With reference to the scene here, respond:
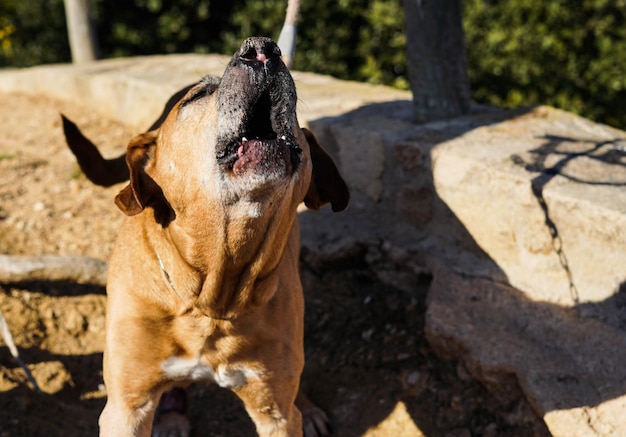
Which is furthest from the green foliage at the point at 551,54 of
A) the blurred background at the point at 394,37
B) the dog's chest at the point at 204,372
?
the dog's chest at the point at 204,372

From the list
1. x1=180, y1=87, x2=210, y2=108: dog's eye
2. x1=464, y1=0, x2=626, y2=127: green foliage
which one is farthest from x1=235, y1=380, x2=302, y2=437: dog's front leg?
x1=464, y1=0, x2=626, y2=127: green foliage

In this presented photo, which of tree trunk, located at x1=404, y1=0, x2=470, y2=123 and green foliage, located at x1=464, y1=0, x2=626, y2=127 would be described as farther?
green foliage, located at x1=464, y1=0, x2=626, y2=127

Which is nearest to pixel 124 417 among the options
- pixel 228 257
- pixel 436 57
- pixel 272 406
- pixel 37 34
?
pixel 272 406

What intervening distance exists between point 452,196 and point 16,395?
229cm

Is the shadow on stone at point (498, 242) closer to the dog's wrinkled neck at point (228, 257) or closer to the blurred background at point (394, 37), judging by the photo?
the dog's wrinkled neck at point (228, 257)

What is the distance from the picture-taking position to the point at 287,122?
2713mm

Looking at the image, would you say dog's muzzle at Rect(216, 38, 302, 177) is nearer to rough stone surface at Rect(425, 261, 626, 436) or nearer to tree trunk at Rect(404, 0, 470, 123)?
rough stone surface at Rect(425, 261, 626, 436)

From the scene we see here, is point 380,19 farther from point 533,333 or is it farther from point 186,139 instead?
point 186,139

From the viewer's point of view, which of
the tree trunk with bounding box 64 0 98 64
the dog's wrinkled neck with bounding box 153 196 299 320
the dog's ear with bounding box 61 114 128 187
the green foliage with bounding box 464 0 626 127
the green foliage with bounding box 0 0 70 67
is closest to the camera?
the dog's wrinkled neck with bounding box 153 196 299 320

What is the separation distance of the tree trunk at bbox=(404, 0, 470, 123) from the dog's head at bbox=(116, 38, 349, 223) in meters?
2.01

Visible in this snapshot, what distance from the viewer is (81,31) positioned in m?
8.17

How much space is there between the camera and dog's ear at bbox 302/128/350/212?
10.6ft

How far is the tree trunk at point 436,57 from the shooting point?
466cm

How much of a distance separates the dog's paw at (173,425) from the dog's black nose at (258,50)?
206 cm
